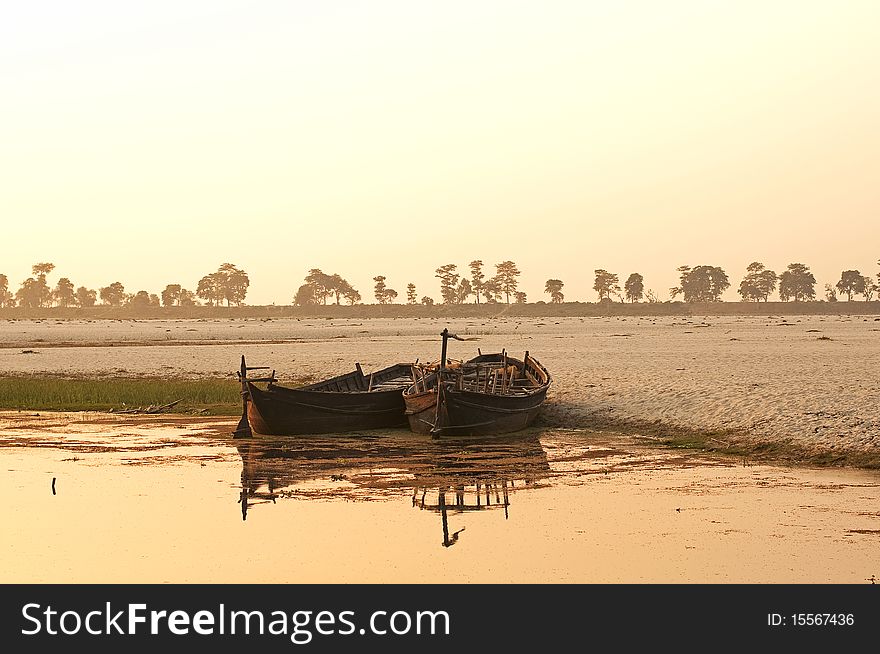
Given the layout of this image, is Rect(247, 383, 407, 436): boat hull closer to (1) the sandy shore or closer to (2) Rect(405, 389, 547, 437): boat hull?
(2) Rect(405, 389, 547, 437): boat hull

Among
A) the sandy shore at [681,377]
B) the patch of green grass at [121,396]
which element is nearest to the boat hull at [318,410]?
the sandy shore at [681,377]

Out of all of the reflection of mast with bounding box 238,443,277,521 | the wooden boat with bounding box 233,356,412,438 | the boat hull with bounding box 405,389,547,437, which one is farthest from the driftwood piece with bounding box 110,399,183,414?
the boat hull with bounding box 405,389,547,437

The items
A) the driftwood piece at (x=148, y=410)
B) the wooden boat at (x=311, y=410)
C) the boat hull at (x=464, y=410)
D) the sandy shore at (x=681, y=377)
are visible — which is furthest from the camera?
the driftwood piece at (x=148, y=410)

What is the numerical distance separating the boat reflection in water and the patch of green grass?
383 inches

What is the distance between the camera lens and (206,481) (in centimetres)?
2269

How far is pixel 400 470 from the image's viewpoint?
2406cm

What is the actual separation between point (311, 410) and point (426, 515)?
1228 centimetres

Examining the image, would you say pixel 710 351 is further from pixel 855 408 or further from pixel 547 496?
pixel 547 496

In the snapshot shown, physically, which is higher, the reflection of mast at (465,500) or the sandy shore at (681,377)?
the sandy shore at (681,377)

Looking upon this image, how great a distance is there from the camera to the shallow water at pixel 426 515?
15.0 m

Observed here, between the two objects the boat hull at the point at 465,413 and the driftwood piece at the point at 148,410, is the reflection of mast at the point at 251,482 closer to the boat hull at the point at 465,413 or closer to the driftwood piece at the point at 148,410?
the boat hull at the point at 465,413

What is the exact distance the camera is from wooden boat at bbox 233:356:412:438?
29781mm

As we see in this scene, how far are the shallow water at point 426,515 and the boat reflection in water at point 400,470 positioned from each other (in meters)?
0.09

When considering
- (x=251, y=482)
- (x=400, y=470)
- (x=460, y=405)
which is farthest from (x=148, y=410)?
(x=400, y=470)
